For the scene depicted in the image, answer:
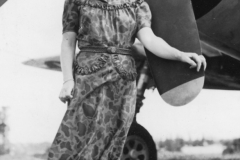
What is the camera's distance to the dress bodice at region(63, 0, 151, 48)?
126 centimetres

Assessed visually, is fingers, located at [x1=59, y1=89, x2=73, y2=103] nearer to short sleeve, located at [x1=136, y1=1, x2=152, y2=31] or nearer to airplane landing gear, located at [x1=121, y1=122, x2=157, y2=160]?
short sleeve, located at [x1=136, y1=1, x2=152, y2=31]

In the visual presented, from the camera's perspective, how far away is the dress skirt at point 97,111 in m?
1.22

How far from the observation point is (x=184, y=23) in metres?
1.48

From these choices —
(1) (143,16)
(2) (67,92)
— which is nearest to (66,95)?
(2) (67,92)

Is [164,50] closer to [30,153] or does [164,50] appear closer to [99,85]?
[99,85]

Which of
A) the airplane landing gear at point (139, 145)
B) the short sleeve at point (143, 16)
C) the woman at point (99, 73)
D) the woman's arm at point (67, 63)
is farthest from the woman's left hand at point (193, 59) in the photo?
the airplane landing gear at point (139, 145)

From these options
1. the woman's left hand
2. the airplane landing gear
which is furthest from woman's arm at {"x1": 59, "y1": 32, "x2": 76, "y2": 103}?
the airplane landing gear

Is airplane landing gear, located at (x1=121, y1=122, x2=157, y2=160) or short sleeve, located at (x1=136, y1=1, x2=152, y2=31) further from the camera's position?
airplane landing gear, located at (x1=121, y1=122, x2=157, y2=160)

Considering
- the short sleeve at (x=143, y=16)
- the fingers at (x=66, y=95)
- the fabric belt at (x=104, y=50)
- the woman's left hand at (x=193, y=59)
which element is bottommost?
the fingers at (x=66, y=95)

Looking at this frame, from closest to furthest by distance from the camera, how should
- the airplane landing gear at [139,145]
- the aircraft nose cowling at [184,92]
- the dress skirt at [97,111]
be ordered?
the dress skirt at [97,111]
the aircraft nose cowling at [184,92]
the airplane landing gear at [139,145]

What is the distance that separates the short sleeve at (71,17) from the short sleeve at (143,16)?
0.21 metres

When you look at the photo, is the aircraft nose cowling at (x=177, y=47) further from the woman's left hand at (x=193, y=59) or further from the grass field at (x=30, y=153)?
the grass field at (x=30, y=153)

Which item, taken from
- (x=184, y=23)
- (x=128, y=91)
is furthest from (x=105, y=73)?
(x=184, y=23)

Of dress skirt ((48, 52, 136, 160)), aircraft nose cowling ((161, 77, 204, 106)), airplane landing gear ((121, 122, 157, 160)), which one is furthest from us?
airplane landing gear ((121, 122, 157, 160))
